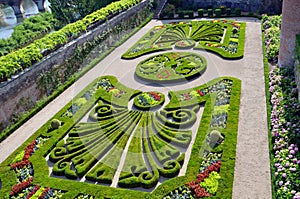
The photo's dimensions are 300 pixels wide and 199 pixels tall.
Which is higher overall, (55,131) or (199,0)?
(199,0)

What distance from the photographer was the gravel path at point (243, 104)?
11.0 metres

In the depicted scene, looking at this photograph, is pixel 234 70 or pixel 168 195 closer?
pixel 168 195

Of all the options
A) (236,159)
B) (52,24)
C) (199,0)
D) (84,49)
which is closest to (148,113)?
(236,159)

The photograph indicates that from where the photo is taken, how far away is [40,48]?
1927 centimetres

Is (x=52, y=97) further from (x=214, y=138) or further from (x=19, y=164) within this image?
(x=214, y=138)

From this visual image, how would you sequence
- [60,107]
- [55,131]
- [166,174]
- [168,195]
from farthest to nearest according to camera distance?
[60,107] < [55,131] < [166,174] < [168,195]

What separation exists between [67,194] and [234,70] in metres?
11.8

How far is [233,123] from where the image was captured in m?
13.8

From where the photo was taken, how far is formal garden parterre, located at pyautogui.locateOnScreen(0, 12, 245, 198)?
1119 centimetres

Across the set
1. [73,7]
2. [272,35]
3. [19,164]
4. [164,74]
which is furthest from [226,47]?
[73,7]

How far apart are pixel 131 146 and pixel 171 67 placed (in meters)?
7.91

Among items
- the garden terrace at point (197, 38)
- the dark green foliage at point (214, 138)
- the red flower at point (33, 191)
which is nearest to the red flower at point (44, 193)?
the red flower at point (33, 191)

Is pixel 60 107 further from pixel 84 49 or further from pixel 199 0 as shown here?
pixel 199 0

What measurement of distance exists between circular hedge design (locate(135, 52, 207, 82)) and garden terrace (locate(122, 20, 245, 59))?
1.56 m
